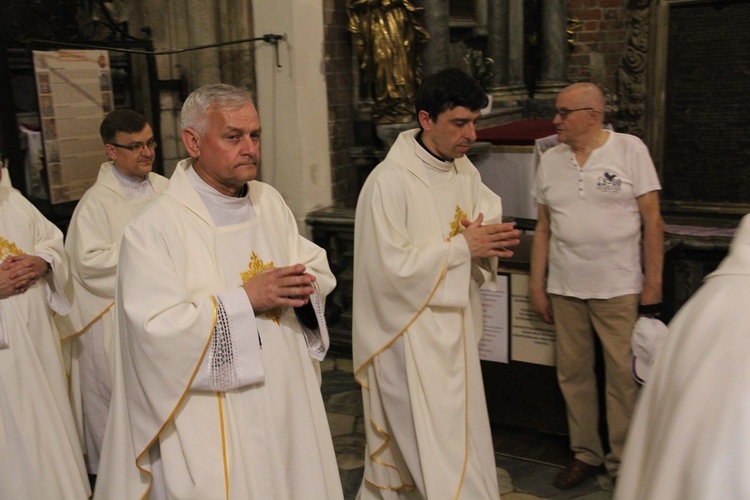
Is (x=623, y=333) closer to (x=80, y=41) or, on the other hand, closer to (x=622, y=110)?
(x=80, y=41)

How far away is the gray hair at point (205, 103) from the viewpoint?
8.55 feet

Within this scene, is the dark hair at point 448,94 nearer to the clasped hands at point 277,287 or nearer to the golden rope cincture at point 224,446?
the clasped hands at point 277,287

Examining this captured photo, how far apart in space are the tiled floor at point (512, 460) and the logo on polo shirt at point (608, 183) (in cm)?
146

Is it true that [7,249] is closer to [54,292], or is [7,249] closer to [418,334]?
[54,292]

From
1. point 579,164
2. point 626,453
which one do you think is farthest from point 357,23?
point 626,453

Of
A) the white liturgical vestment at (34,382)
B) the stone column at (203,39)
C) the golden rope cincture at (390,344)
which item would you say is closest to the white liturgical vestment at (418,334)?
the golden rope cincture at (390,344)

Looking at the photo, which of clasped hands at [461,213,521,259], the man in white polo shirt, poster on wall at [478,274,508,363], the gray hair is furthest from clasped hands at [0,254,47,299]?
the man in white polo shirt

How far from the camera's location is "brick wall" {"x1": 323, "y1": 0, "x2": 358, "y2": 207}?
6262 millimetres

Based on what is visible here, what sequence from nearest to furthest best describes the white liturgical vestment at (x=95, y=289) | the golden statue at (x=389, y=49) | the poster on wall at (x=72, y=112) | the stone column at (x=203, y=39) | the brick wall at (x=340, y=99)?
the white liturgical vestment at (x=95, y=289) < the poster on wall at (x=72, y=112) < the golden statue at (x=389, y=49) < the stone column at (x=203, y=39) < the brick wall at (x=340, y=99)

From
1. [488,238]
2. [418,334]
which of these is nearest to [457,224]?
[488,238]

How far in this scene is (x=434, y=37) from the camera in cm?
629

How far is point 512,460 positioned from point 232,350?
232 cm

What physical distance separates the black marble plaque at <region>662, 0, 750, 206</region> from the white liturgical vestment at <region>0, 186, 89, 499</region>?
18.3 ft

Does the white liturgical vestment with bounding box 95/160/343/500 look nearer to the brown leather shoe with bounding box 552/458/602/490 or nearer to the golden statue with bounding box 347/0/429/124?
the brown leather shoe with bounding box 552/458/602/490
